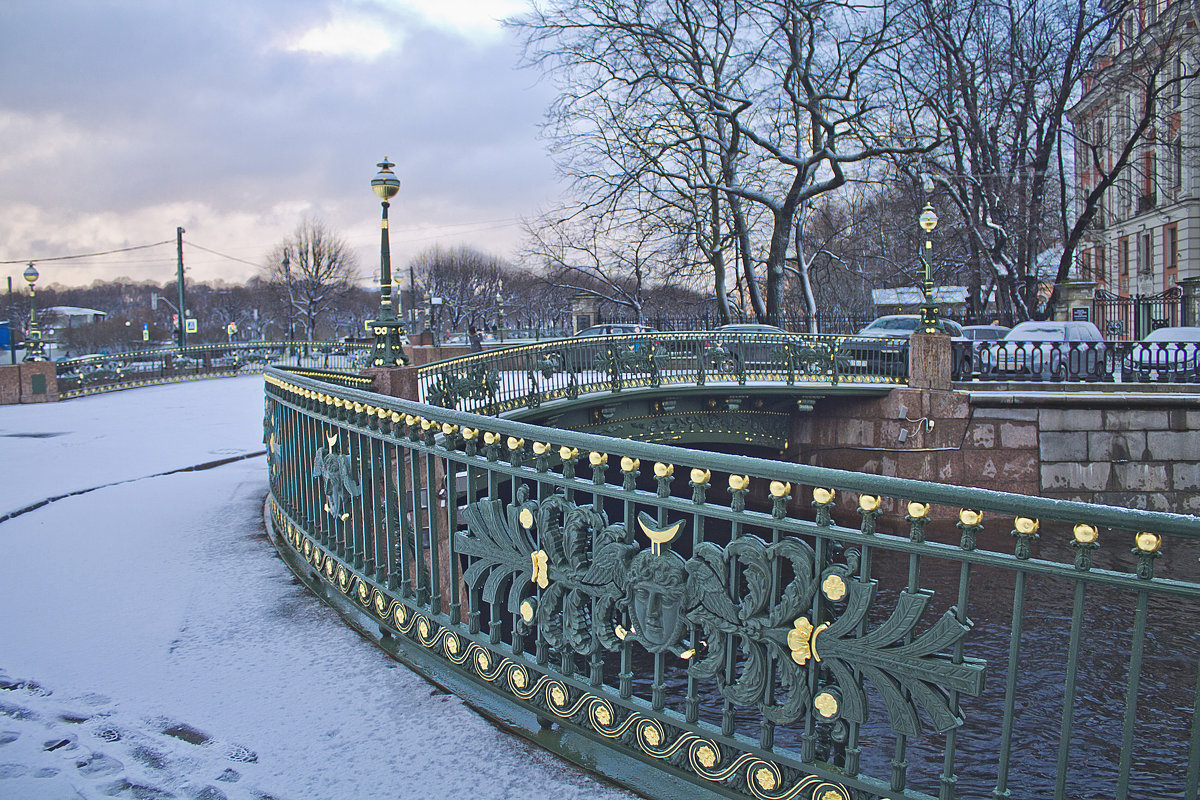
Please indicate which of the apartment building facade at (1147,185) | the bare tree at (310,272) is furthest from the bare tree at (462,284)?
the apartment building facade at (1147,185)

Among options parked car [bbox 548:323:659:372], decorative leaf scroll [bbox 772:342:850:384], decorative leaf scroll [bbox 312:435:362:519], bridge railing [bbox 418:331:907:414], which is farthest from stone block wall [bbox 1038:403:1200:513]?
decorative leaf scroll [bbox 312:435:362:519]

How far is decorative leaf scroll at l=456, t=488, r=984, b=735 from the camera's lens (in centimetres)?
210

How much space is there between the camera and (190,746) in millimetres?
2783

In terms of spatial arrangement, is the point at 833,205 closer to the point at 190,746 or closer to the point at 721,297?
the point at 721,297

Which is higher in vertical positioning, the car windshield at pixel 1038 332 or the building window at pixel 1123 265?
the building window at pixel 1123 265

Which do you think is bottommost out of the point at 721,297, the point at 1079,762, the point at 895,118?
the point at 1079,762

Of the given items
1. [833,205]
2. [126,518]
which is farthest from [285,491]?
[833,205]

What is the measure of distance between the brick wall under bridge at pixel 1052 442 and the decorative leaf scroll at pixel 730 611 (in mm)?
16176

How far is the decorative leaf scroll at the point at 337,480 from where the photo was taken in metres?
4.13

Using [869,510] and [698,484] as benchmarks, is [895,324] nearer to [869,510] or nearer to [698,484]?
[698,484]

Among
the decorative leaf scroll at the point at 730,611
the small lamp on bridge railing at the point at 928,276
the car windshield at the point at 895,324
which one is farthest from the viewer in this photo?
the car windshield at the point at 895,324

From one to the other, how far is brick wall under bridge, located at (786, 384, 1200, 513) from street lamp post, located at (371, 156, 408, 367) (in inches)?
448

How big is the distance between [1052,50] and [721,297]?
12897mm

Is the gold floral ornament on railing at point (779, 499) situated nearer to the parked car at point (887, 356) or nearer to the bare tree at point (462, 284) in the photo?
the parked car at point (887, 356)
